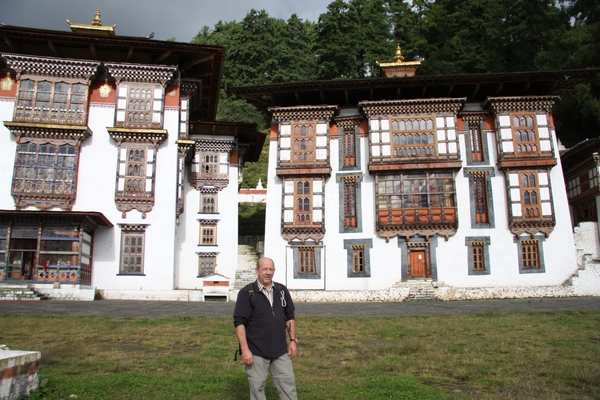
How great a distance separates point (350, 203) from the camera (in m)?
30.7

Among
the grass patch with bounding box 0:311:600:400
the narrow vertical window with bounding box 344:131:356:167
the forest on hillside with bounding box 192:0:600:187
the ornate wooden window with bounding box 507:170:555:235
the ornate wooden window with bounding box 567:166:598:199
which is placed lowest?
the grass patch with bounding box 0:311:600:400

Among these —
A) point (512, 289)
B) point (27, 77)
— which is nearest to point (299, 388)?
point (512, 289)

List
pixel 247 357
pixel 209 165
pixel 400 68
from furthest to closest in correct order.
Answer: pixel 400 68
pixel 209 165
pixel 247 357

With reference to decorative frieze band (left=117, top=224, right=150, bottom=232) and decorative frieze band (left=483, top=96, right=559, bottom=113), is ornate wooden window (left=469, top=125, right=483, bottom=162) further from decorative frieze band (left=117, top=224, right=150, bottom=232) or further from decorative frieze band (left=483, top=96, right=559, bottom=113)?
decorative frieze band (left=117, top=224, right=150, bottom=232)

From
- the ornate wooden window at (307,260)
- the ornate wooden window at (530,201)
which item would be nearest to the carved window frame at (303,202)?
the ornate wooden window at (307,260)

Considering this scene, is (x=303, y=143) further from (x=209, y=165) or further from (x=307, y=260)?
(x=209, y=165)

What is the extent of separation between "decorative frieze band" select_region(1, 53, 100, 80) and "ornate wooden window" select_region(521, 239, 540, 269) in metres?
25.4

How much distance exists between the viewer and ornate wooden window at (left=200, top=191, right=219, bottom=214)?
35.2 metres

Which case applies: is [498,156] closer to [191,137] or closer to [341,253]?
[341,253]

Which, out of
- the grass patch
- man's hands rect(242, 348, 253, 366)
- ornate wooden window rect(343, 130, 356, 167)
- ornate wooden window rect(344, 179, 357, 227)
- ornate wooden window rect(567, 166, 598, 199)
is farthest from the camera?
ornate wooden window rect(567, 166, 598, 199)

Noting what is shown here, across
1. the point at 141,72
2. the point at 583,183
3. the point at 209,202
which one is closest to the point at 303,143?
the point at 209,202

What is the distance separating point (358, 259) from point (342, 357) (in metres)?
19.3

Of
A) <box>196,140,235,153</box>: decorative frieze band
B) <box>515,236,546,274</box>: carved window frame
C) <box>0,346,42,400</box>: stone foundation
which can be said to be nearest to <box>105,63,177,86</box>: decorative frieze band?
<box>196,140,235,153</box>: decorative frieze band

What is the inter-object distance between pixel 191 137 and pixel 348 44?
28.2 m
